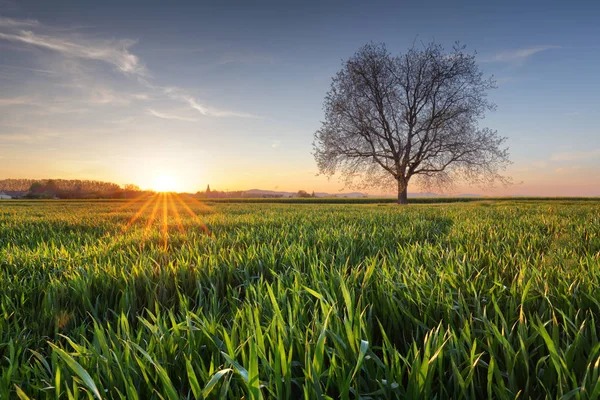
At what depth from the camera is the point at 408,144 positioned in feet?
88.9

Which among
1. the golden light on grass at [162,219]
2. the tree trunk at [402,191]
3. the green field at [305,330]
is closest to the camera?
the green field at [305,330]

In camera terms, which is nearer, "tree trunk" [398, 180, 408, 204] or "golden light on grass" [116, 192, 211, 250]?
"golden light on grass" [116, 192, 211, 250]

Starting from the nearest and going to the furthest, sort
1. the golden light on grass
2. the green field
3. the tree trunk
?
the green field < the golden light on grass < the tree trunk

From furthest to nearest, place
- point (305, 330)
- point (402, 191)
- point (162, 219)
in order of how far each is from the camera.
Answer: point (402, 191)
point (162, 219)
point (305, 330)

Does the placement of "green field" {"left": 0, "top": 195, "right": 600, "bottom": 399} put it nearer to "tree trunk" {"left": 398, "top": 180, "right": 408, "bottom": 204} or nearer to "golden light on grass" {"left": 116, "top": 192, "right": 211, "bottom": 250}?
"golden light on grass" {"left": 116, "top": 192, "right": 211, "bottom": 250}

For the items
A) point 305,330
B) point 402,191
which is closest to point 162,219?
point 305,330

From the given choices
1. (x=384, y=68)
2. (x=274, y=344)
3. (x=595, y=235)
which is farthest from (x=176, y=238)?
(x=384, y=68)

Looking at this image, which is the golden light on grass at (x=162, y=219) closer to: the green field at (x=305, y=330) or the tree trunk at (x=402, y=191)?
the green field at (x=305, y=330)

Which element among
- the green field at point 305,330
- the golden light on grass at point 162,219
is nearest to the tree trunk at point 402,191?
the golden light on grass at point 162,219

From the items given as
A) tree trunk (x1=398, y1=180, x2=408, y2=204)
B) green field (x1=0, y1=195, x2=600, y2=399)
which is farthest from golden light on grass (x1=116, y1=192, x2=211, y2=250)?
tree trunk (x1=398, y1=180, x2=408, y2=204)

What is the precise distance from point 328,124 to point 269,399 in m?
27.7

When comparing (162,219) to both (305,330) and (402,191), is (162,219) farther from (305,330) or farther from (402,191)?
(402,191)

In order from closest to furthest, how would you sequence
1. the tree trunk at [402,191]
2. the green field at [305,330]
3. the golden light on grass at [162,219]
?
the green field at [305,330] → the golden light on grass at [162,219] → the tree trunk at [402,191]

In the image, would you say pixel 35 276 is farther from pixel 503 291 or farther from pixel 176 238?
pixel 503 291
